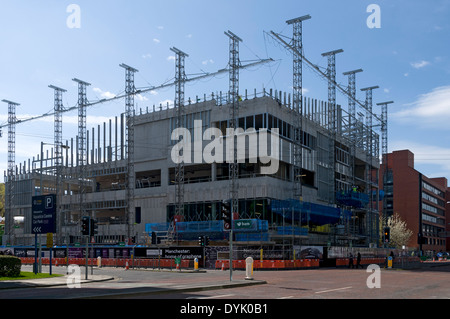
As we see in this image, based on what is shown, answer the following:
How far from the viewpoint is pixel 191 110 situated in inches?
2990

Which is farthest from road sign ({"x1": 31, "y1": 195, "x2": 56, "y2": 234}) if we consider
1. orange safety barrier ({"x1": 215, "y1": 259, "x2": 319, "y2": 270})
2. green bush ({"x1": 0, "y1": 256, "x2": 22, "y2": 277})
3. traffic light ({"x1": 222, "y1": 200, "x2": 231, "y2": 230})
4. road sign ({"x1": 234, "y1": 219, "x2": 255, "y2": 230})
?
road sign ({"x1": 234, "y1": 219, "x2": 255, "y2": 230})

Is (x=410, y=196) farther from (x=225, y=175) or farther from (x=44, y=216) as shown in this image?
(x=44, y=216)

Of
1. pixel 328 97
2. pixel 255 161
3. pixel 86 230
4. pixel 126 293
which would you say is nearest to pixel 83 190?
pixel 255 161

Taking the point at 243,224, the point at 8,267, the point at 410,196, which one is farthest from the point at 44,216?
the point at 410,196

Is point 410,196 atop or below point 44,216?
below

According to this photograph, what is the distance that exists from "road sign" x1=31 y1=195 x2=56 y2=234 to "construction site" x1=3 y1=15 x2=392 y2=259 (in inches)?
946

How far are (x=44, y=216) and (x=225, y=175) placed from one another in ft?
127

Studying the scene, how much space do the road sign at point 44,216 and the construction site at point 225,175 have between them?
24033 millimetres

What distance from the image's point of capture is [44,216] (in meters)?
36.8

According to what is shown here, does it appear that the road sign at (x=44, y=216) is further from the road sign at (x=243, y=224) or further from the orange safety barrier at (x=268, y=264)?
the road sign at (x=243, y=224)
